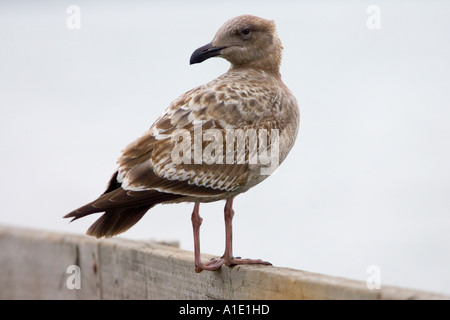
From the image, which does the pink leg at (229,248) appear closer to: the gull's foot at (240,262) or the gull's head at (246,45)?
the gull's foot at (240,262)

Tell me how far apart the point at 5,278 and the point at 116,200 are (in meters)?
2.53

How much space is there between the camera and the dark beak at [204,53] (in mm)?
5947

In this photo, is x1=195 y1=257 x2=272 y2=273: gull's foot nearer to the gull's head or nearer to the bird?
the bird

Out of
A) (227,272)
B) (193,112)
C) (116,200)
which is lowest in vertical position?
(227,272)

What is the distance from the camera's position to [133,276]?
18.5 feet

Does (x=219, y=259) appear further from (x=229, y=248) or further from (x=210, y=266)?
(x=210, y=266)

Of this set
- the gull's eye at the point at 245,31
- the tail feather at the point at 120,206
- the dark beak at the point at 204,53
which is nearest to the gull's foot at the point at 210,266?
the tail feather at the point at 120,206

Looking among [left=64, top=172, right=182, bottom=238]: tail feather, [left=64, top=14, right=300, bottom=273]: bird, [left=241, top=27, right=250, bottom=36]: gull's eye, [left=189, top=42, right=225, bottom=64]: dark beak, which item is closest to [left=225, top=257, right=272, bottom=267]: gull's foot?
[left=64, top=14, right=300, bottom=273]: bird

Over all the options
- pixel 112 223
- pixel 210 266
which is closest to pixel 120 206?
pixel 112 223

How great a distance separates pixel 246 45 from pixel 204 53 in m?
0.35
